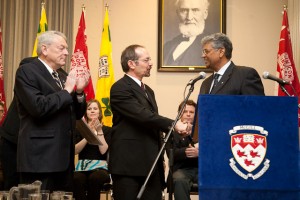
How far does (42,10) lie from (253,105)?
4.83 meters

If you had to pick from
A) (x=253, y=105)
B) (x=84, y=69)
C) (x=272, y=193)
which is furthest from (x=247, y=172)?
(x=84, y=69)

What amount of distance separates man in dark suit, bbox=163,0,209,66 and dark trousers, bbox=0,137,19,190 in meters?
3.58

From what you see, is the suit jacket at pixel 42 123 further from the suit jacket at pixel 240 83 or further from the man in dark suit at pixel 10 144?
the suit jacket at pixel 240 83

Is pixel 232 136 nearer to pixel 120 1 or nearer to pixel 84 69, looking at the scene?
pixel 84 69

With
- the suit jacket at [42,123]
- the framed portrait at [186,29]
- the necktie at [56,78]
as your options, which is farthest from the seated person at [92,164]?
the framed portrait at [186,29]

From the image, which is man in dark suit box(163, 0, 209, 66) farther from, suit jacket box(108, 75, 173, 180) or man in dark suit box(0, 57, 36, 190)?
man in dark suit box(0, 57, 36, 190)

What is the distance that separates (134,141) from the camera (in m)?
3.64

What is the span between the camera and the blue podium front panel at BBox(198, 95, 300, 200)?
8.84ft

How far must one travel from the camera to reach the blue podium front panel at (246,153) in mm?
2695

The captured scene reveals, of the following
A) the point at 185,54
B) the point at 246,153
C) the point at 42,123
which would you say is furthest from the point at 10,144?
the point at 185,54

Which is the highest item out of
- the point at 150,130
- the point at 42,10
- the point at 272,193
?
the point at 42,10

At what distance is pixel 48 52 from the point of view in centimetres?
341

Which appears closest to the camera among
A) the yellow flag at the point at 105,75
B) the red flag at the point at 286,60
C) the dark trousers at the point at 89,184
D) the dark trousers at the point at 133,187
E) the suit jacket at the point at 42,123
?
the suit jacket at the point at 42,123

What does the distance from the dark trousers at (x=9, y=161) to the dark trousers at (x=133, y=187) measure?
2.88 feet
